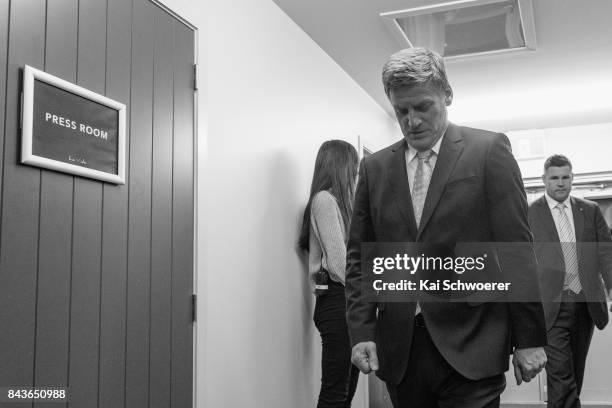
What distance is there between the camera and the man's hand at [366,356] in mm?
1729

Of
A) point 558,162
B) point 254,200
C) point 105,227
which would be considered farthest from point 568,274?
point 105,227

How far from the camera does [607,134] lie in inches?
252

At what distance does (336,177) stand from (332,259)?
0.47 metres

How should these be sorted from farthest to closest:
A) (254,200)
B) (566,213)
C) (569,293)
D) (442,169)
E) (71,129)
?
(566,213) < (569,293) < (254,200) < (71,129) < (442,169)

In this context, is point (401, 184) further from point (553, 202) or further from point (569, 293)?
point (553, 202)

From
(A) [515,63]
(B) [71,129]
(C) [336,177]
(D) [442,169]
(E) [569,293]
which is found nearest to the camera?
(D) [442,169]

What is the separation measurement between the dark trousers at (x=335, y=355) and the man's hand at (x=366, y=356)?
1.66 metres

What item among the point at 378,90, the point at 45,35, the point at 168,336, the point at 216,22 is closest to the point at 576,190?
the point at 378,90

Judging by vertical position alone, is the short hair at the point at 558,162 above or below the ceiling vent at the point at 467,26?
below

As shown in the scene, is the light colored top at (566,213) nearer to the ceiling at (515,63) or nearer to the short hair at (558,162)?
the short hair at (558,162)

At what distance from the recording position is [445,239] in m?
1.67

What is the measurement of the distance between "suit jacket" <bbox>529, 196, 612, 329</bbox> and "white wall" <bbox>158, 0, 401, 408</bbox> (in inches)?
54.7

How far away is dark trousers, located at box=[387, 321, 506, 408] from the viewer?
159 cm

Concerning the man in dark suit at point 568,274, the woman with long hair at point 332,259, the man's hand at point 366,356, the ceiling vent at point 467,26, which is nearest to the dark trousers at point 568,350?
the man in dark suit at point 568,274
